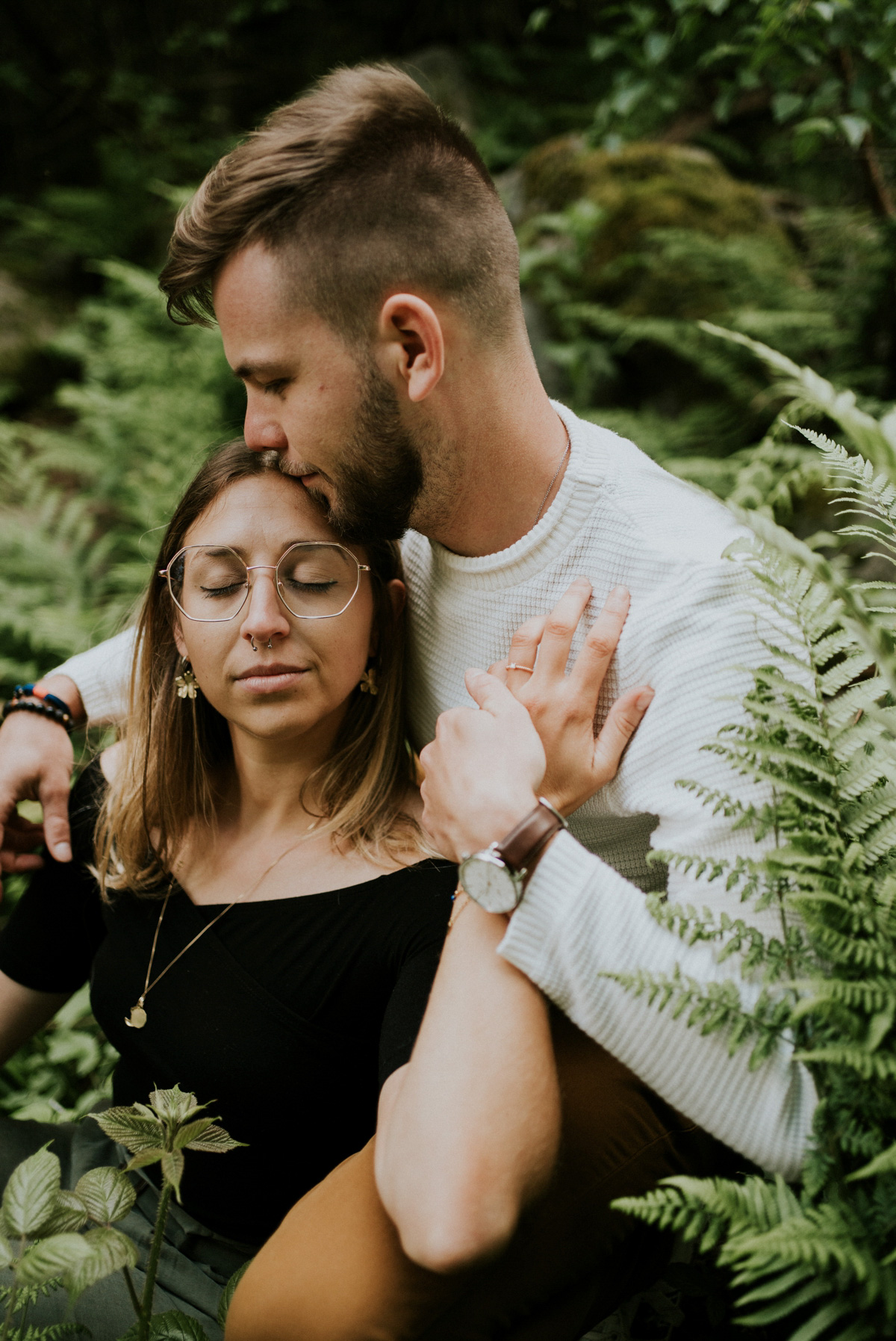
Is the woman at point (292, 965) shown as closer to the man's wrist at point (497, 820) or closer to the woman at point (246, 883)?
the woman at point (246, 883)

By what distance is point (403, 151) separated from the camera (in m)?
1.96

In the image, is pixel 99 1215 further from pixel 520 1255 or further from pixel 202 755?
A: pixel 202 755

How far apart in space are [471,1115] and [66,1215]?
62 centimetres

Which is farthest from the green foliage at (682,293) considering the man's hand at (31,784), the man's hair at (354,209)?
the man's hand at (31,784)

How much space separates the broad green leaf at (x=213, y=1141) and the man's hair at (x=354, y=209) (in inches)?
57.5

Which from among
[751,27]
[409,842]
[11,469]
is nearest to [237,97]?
[11,469]

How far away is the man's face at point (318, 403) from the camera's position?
Result: 1.93 m

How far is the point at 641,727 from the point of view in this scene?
1.77 m

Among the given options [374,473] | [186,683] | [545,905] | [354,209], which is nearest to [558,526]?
[374,473]

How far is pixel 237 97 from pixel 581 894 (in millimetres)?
9281

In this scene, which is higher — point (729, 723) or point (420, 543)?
point (729, 723)

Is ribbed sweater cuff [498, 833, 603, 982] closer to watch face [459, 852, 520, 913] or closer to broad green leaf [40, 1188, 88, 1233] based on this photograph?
watch face [459, 852, 520, 913]

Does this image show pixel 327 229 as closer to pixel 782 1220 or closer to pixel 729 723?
pixel 729 723

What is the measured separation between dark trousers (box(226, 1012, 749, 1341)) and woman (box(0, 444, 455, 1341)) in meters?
0.26
